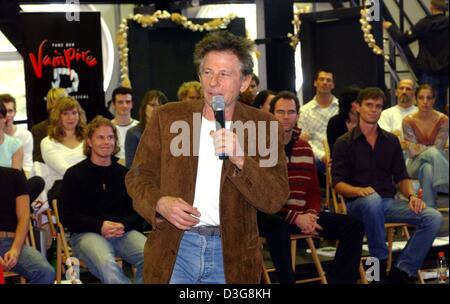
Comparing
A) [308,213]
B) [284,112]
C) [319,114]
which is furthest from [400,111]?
[308,213]

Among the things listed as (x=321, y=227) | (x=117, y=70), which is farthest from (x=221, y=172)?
(x=117, y=70)

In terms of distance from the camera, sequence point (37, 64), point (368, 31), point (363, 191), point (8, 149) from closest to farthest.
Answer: point (363, 191) < point (8, 149) < point (37, 64) < point (368, 31)

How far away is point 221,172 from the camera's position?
2848 millimetres

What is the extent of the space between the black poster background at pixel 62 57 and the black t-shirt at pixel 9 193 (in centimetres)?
224

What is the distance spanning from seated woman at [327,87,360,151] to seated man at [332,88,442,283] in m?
0.85

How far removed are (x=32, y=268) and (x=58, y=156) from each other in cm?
130

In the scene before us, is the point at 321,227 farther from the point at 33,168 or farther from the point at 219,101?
the point at 219,101

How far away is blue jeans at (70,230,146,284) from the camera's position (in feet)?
15.9

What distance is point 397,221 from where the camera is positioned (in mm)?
5773

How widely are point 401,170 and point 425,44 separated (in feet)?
4.70

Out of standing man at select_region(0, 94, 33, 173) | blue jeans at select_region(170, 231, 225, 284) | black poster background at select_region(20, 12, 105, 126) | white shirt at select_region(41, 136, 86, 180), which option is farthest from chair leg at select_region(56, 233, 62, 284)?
blue jeans at select_region(170, 231, 225, 284)

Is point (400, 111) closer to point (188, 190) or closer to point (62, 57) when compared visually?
point (62, 57)

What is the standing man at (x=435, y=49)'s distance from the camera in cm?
654

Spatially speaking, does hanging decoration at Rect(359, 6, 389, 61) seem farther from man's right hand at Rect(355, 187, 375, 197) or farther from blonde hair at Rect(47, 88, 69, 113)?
blonde hair at Rect(47, 88, 69, 113)
